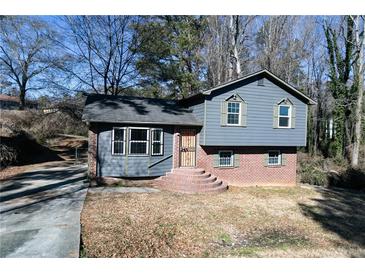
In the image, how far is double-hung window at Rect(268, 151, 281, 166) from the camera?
1572cm

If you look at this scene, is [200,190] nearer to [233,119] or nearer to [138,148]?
[138,148]

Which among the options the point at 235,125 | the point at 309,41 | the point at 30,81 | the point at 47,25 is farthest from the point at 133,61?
the point at 309,41

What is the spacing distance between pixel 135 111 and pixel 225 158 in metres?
5.44

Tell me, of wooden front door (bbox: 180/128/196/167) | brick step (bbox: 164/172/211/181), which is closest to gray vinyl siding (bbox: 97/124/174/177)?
brick step (bbox: 164/172/211/181)

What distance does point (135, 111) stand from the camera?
13992 millimetres

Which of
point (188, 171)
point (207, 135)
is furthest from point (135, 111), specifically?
point (188, 171)

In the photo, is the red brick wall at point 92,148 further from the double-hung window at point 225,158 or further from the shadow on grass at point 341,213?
the shadow on grass at point 341,213

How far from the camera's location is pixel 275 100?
15.0m

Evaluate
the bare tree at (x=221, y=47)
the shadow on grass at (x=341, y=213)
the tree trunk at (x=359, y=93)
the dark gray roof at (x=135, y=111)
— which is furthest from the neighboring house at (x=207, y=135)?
the bare tree at (x=221, y=47)

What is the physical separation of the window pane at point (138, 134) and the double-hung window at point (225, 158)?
421 cm

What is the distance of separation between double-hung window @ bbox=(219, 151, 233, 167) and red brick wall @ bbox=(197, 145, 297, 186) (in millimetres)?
237

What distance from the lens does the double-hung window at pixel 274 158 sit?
15.7 m

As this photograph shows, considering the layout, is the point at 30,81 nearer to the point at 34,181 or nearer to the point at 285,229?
the point at 34,181
